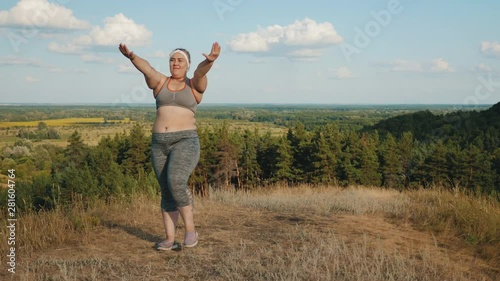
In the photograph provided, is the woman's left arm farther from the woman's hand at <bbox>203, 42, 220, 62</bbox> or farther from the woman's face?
the woman's face

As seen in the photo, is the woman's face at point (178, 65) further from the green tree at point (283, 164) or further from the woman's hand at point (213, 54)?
the green tree at point (283, 164)

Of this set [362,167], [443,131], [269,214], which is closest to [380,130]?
[443,131]

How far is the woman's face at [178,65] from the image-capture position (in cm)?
479

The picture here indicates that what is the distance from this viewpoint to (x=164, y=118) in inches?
186

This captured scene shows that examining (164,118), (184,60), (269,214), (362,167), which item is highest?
(184,60)

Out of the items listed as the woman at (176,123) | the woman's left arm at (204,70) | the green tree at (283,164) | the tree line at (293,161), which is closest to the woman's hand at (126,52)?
the woman at (176,123)

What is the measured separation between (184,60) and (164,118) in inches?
28.5

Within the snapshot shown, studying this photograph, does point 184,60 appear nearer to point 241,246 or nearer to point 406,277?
point 241,246

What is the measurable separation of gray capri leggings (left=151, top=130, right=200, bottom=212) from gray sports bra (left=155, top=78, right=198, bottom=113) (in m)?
0.33

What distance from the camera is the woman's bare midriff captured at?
469cm

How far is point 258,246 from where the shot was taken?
5012 millimetres

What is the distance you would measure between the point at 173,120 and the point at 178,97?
0.27 meters

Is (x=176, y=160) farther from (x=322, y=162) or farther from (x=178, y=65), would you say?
(x=322, y=162)

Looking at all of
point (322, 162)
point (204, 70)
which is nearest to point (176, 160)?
point (204, 70)
